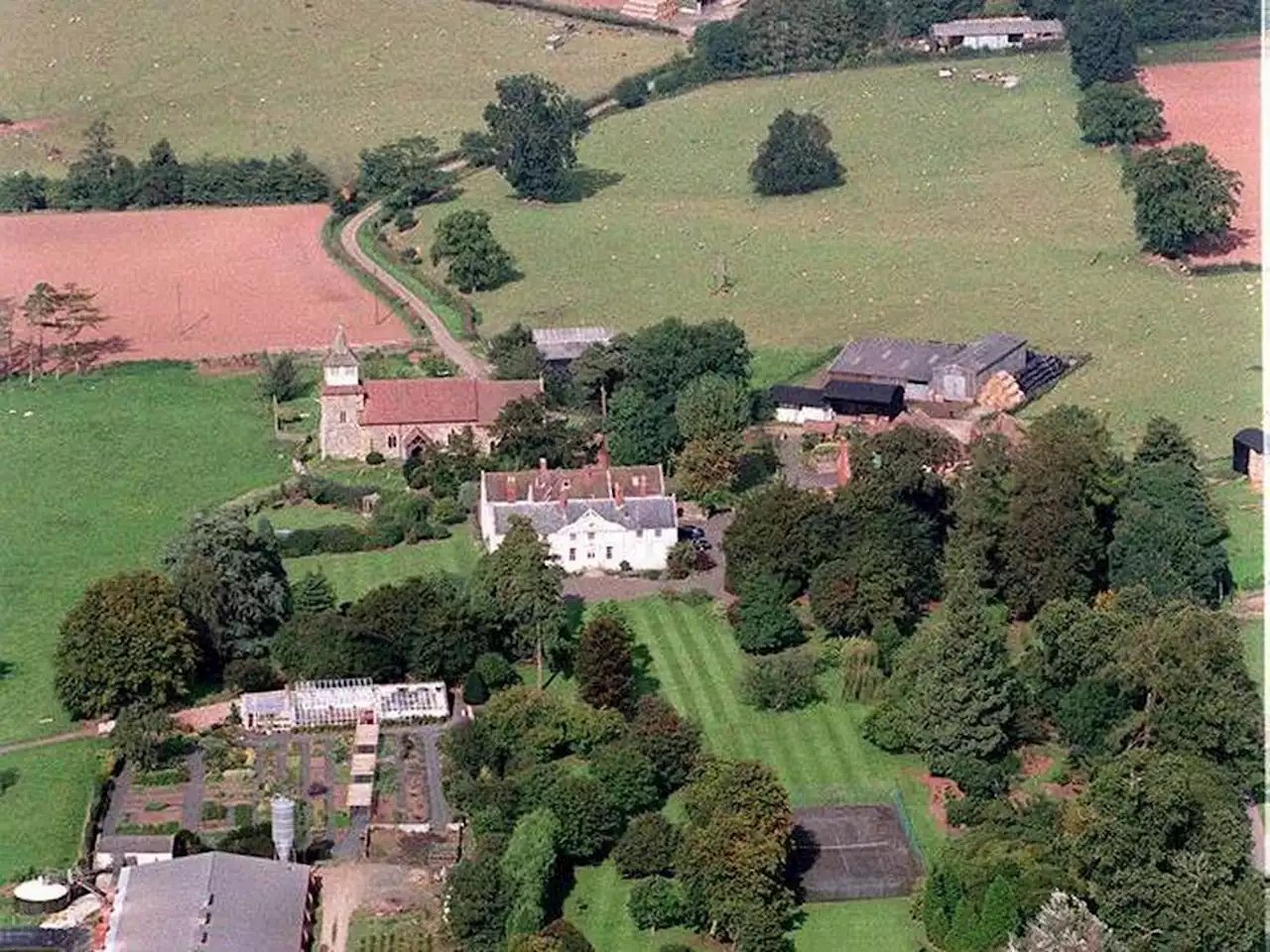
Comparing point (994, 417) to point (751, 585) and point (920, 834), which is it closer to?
point (751, 585)

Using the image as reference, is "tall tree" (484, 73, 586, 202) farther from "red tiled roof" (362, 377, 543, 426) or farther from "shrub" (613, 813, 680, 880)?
"shrub" (613, 813, 680, 880)

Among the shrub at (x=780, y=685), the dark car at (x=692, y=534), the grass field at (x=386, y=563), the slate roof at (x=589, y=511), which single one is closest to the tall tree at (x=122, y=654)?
the grass field at (x=386, y=563)

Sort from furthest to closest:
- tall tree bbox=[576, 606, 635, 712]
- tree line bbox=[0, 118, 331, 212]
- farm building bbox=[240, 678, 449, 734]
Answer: tree line bbox=[0, 118, 331, 212], farm building bbox=[240, 678, 449, 734], tall tree bbox=[576, 606, 635, 712]

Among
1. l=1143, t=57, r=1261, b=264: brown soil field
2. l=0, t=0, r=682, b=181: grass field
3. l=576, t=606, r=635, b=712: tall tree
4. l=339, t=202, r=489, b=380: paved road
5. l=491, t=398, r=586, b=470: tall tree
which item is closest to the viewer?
l=576, t=606, r=635, b=712: tall tree

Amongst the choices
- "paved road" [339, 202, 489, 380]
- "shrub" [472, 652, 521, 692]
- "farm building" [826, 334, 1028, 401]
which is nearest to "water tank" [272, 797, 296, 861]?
"shrub" [472, 652, 521, 692]

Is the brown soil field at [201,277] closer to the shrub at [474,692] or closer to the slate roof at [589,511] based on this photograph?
the slate roof at [589,511]

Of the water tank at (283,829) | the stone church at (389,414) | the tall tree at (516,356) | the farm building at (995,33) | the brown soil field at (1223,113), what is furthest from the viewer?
the farm building at (995,33)
